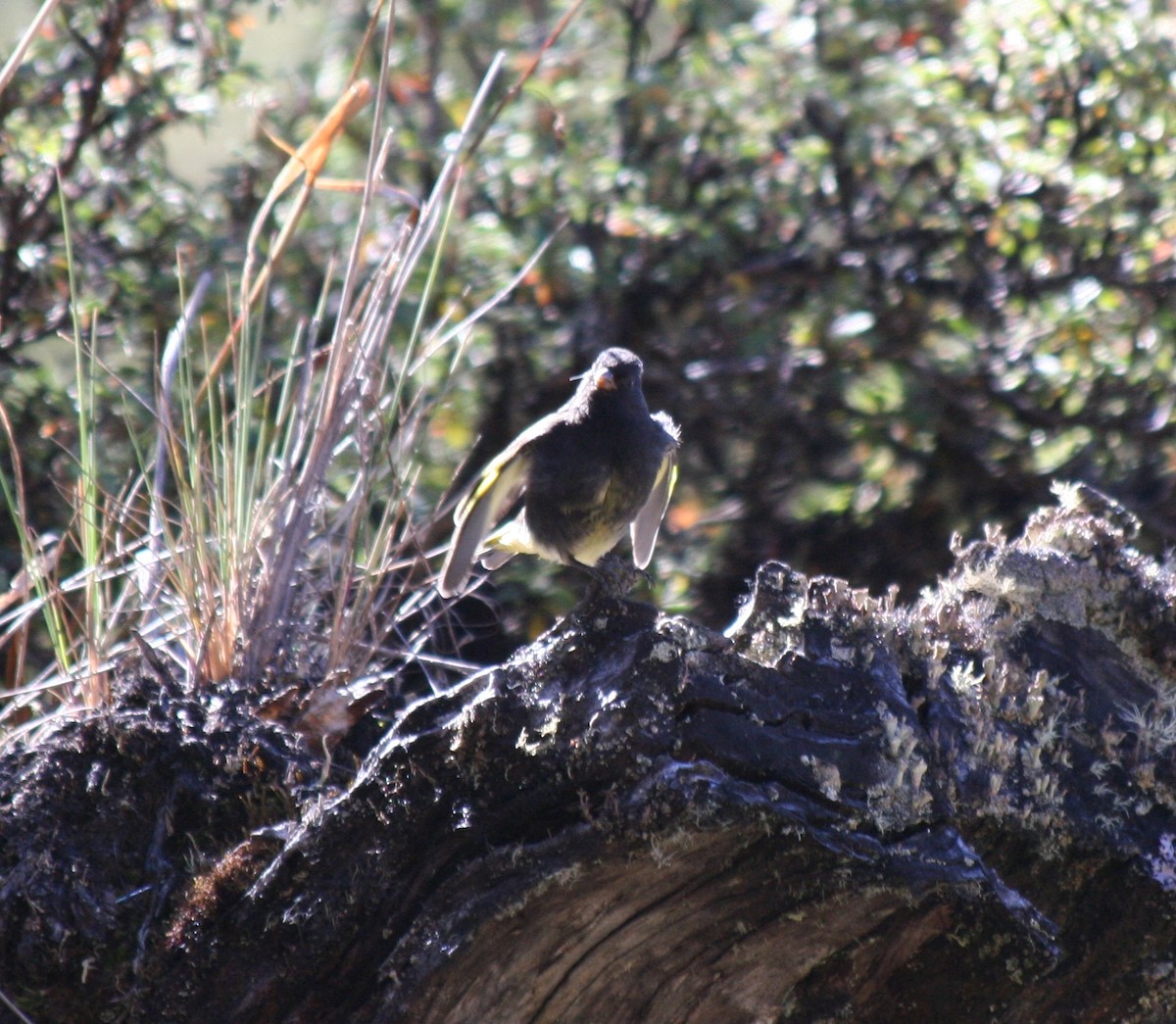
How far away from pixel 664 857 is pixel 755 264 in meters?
3.01

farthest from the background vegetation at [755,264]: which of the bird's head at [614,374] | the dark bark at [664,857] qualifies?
the dark bark at [664,857]

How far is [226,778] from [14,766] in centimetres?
42

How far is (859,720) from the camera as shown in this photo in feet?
6.67

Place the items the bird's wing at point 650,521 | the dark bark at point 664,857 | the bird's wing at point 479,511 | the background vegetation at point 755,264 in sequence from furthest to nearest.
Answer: the background vegetation at point 755,264 < the bird's wing at point 650,521 < the bird's wing at point 479,511 < the dark bark at point 664,857

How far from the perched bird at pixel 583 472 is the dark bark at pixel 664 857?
0.87 m

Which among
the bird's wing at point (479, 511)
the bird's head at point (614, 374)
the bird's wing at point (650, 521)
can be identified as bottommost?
the bird's wing at point (650, 521)

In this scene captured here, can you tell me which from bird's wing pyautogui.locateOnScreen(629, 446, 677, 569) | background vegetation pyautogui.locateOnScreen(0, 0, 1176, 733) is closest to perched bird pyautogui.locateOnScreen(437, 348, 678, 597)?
bird's wing pyautogui.locateOnScreen(629, 446, 677, 569)

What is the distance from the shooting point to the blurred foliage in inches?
164

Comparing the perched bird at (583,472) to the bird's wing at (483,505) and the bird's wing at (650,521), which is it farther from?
the bird's wing at (650,521)

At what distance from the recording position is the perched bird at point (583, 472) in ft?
10.0

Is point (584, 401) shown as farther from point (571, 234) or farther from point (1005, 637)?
point (571, 234)

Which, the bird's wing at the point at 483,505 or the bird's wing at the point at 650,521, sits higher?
the bird's wing at the point at 483,505

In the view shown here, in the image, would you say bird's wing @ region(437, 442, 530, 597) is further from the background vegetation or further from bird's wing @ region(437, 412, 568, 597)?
the background vegetation

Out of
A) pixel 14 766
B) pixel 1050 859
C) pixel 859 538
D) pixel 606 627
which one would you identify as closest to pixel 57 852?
pixel 14 766
